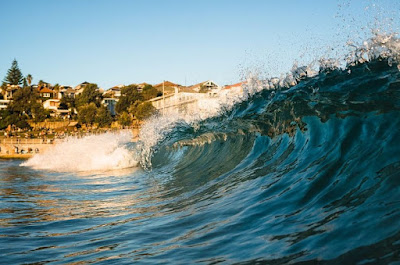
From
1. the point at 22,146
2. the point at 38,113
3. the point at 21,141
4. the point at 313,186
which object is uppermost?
the point at 38,113

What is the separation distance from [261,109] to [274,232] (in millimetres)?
6142

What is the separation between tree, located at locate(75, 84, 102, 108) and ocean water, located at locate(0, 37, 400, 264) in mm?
77755

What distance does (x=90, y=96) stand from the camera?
83562 mm

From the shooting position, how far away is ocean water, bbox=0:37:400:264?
2.68 metres

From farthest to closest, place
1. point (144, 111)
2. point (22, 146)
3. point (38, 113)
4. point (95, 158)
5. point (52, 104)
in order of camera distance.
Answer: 1. point (52, 104)
2. point (38, 113)
3. point (144, 111)
4. point (22, 146)
5. point (95, 158)

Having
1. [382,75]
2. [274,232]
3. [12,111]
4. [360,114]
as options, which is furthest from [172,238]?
[12,111]

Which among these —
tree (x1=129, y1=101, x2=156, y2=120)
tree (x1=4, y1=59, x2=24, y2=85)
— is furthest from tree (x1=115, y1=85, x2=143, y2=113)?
tree (x1=4, y1=59, x2=24, y2=85)

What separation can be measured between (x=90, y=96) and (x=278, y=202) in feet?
274

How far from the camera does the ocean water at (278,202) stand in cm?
268

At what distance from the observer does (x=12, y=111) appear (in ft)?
250

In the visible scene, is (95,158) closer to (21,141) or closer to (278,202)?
(278,202)

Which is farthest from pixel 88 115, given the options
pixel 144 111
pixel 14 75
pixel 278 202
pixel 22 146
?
pixel 278 202

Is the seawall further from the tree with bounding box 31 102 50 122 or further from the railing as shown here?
the tree with bounding box 31 102 50 122

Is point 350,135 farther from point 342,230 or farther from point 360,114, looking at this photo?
point 342,230
